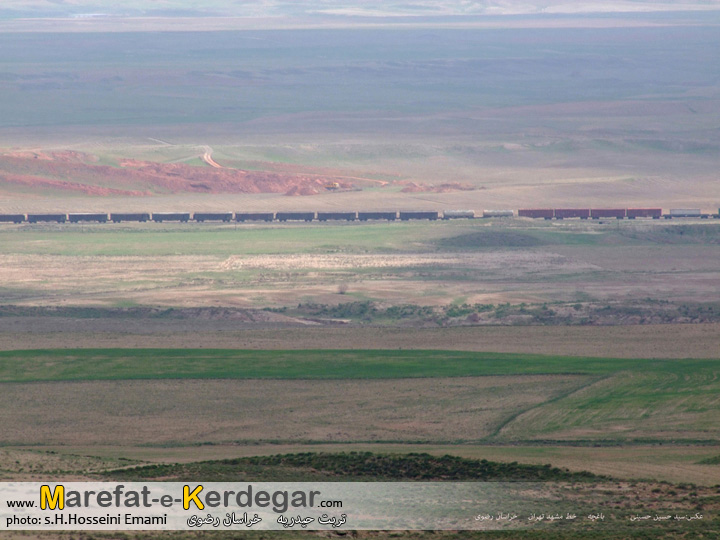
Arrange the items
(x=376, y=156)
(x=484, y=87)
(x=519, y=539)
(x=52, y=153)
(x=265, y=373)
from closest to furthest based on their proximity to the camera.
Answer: (x=519, y=539)
(x=265, y=373)
(x=52, y=153)
(x=376, y=156)
(x=484, y=87)

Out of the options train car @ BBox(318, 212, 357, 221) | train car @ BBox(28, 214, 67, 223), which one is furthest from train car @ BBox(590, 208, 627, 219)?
train car @ BBox(28, 214, 67, 223)

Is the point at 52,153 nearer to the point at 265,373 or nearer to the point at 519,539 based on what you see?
the point at 265,373

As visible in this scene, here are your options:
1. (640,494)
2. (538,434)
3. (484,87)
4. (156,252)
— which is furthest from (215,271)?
(484,87)

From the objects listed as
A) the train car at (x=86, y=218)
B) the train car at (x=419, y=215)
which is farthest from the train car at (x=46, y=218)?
the train car at (x=419, y=215)

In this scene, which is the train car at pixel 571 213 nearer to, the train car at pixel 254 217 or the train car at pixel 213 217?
the train car at pixel 254 217

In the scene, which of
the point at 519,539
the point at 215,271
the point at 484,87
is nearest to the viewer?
the point at 519,539

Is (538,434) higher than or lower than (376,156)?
lower
